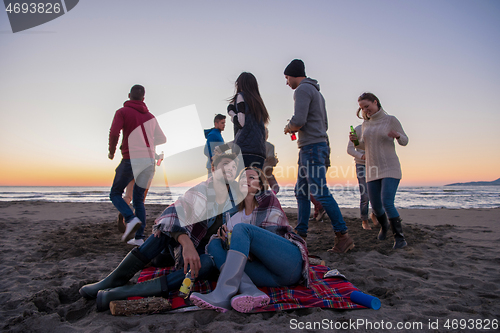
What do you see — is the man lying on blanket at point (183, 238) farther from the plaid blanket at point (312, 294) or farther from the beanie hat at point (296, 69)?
the beanie hat at point (296, 69)

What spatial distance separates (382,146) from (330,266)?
171 cm

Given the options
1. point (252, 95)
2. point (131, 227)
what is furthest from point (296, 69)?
point (131, 227)

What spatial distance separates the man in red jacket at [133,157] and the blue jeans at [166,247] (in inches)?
67.2

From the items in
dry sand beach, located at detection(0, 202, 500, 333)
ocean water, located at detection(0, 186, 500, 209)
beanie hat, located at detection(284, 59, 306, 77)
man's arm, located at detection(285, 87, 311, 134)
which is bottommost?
ocean water, located at detection(0, 186, 500, 209)

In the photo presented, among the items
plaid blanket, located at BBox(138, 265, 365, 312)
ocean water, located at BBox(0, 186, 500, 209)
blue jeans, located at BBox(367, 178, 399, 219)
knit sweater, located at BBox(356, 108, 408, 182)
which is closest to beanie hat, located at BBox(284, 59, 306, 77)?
knit sweater, located at BBox(356, 108, 408, 182)

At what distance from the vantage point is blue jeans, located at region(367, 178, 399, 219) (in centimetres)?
342

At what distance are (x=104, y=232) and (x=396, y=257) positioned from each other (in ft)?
13.7

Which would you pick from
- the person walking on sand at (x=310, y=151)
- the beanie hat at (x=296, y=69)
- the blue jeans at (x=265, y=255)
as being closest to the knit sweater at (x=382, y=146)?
the person walking on sand at (x=310, y=151)

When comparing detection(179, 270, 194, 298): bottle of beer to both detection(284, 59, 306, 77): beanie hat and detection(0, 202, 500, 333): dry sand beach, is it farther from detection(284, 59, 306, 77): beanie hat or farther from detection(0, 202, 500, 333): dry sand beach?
detection(284, 59, 306, 77): beanie hat

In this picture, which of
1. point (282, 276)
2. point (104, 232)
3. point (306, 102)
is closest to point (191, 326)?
point (282, 276)

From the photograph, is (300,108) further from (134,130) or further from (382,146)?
(134,130)

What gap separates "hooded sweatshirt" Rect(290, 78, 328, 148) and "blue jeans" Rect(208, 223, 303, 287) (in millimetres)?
1683

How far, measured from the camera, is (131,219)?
362 cm

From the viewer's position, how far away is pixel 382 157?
3.56 meters
